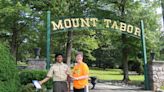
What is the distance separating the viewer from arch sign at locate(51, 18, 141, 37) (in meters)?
17.1

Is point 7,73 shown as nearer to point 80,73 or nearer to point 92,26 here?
point 80,73

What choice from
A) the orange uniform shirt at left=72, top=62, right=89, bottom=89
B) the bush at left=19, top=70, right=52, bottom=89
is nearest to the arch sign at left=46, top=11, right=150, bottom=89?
the bush at left=19, top=70, right=52, bottom=89

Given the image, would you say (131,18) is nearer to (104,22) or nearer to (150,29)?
(150,29)

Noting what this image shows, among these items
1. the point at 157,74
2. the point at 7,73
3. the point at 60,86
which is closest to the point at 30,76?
the point at 7,73

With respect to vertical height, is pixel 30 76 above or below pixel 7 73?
below

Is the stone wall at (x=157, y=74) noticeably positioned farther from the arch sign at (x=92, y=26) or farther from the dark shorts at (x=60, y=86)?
the dark shorts at (x=60, y=86)

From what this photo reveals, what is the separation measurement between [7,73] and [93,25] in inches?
426

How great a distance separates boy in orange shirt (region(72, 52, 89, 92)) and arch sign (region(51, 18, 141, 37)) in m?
10.2

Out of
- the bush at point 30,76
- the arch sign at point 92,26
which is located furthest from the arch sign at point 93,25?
the bush at point 30,76

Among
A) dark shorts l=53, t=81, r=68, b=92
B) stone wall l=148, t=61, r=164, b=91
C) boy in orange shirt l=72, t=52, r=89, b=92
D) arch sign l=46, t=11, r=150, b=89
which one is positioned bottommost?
stone wall l=148, t=61, r=164, b=91

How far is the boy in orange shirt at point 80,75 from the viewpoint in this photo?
22.7 feet

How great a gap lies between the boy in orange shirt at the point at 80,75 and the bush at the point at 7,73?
1416 millimetres

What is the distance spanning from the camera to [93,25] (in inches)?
701

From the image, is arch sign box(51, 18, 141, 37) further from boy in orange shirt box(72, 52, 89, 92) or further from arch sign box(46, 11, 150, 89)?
boy in orange shirt box(72, 52, 89, 92)
